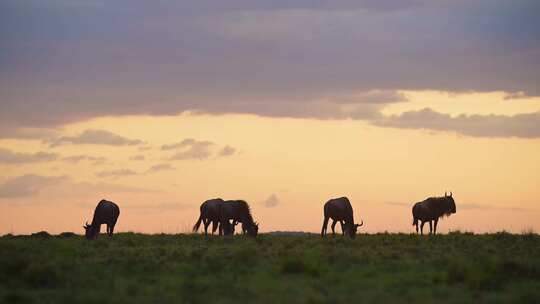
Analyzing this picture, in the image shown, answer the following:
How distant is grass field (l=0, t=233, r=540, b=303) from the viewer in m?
22.1

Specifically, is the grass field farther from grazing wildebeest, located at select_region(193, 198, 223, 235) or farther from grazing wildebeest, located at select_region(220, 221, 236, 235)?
grazing wildebeest, located at select_region(193, 198, 223, 235)

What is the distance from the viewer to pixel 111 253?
105ft

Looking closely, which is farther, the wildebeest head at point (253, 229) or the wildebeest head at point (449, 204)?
the wildebeest head at point (449, 204)

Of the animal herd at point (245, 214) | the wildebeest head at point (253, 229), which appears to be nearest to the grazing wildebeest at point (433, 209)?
the animal herd at point (245, 214)

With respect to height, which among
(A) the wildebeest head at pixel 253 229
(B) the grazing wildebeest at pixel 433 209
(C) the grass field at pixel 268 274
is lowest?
(C) the grass field at pixel 268 274

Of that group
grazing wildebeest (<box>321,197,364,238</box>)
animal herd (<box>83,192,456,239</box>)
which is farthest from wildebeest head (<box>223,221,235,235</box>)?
grazing wildebeest (<box>321,197,364,238</box>)

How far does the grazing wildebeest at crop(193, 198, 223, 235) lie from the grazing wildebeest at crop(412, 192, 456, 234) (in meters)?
10.9

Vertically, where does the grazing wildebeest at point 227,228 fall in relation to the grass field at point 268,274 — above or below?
above

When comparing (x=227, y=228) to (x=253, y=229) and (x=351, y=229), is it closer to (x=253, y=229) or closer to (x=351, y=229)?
(x=253, y=229)

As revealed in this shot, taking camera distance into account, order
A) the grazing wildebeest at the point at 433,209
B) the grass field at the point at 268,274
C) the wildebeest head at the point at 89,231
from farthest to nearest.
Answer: the grazing wildebeest at the point at 433,209 → the wildebeest head at the point at 89,231 → the grass field at the point at 268,274

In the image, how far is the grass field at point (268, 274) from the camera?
22.1 meters

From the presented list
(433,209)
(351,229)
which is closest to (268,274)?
(351,229)

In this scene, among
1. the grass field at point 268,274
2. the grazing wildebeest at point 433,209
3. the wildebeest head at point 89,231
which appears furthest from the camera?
the grazing wildebeest at point 433,209

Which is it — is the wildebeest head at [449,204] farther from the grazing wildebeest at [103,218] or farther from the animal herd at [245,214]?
the grazing wildebeest at [103,218]
